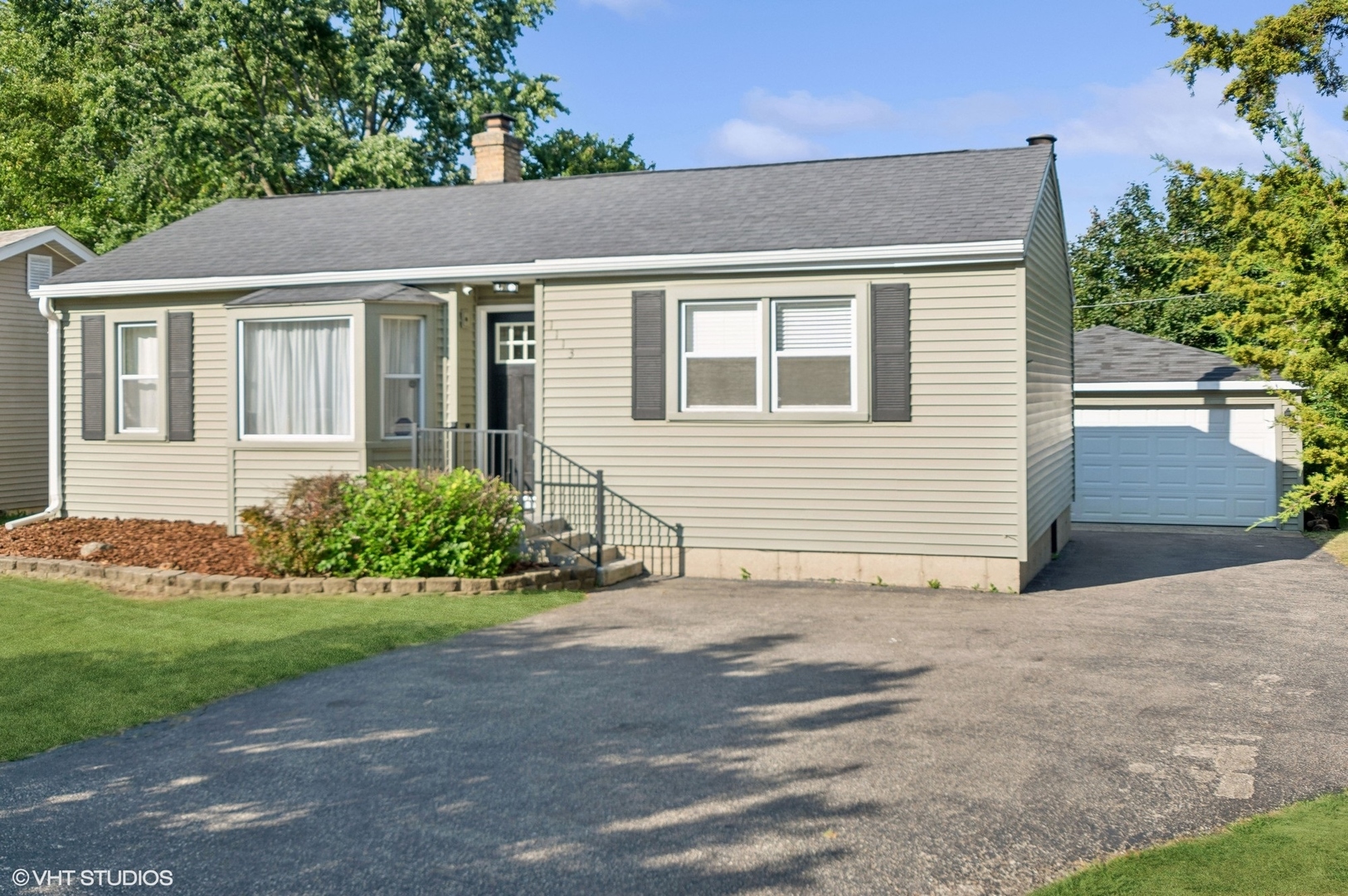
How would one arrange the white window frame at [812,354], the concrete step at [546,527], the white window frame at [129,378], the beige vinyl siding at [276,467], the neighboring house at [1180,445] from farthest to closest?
1. the neighboring house at [1180,445]
2. the white window frame at [129,378]
3. the beige vinyl siding at [276,467]
4. the concrete step at [546,527]
5. the white window frame at [812,354]

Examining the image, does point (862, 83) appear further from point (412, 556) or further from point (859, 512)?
point (412, 556)

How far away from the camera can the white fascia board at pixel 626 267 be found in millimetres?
11195

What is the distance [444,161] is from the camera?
28.8m

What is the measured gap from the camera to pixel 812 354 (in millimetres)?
11930

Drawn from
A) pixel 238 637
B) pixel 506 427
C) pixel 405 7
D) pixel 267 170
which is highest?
pixel 405 7

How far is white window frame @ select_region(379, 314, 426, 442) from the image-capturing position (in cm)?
1319

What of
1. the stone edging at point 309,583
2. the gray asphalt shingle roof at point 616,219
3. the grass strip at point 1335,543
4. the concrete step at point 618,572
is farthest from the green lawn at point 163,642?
the grass strip at point 1335,543

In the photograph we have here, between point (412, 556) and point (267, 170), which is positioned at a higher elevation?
point (267, 170)

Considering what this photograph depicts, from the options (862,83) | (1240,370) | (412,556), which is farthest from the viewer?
(862,83)

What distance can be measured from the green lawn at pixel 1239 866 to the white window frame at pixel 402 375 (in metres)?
10.3

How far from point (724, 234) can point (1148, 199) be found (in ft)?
77.9

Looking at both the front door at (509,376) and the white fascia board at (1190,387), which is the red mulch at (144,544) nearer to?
the front door at (509,376)

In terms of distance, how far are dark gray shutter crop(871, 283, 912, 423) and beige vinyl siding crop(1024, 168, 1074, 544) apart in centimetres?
117

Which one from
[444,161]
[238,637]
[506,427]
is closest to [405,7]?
[444,161]
